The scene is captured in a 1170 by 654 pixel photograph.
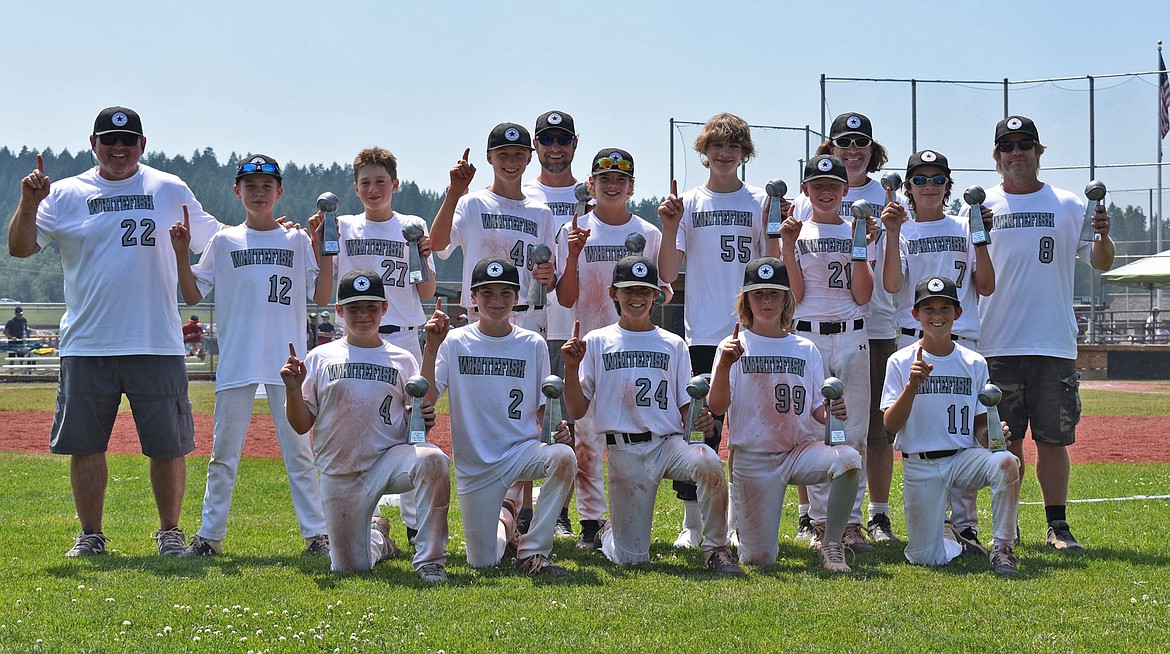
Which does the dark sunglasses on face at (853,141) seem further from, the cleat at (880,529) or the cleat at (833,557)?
the cleat at (833,557)

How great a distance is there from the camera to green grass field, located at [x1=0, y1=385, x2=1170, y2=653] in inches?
186

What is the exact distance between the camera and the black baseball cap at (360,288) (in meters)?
6.20

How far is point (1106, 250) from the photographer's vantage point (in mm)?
7309

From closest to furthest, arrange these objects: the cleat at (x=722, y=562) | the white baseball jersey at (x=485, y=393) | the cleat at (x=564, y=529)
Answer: the cleat at (x=722, y=562) < the white baseball jersey at (x=485, y=393) < the cleat at (x=564, y=529)

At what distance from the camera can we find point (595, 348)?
21.7 feet

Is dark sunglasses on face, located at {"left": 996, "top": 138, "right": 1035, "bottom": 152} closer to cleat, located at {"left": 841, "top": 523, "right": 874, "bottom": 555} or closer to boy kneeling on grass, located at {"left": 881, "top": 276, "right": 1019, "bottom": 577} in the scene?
boy kneeling on grass, located at {"left": 881, "top": 276, "right": 1019, "bottom": 577}

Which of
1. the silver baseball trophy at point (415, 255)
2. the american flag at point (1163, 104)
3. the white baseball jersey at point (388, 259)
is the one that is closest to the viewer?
the silver baseball trophy at point (415, 255)

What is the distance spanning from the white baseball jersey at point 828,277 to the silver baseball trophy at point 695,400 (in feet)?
3.02

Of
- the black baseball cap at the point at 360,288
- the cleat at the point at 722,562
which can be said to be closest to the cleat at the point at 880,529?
the cleat at the point at 722,562

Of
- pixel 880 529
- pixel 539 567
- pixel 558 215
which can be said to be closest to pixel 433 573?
pixel 539 567

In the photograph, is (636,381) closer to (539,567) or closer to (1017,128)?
(539,567)

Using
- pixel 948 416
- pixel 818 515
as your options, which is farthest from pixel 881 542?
pixel 948 416

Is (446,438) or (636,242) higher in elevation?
(636,242)

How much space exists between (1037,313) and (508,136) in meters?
3.38
